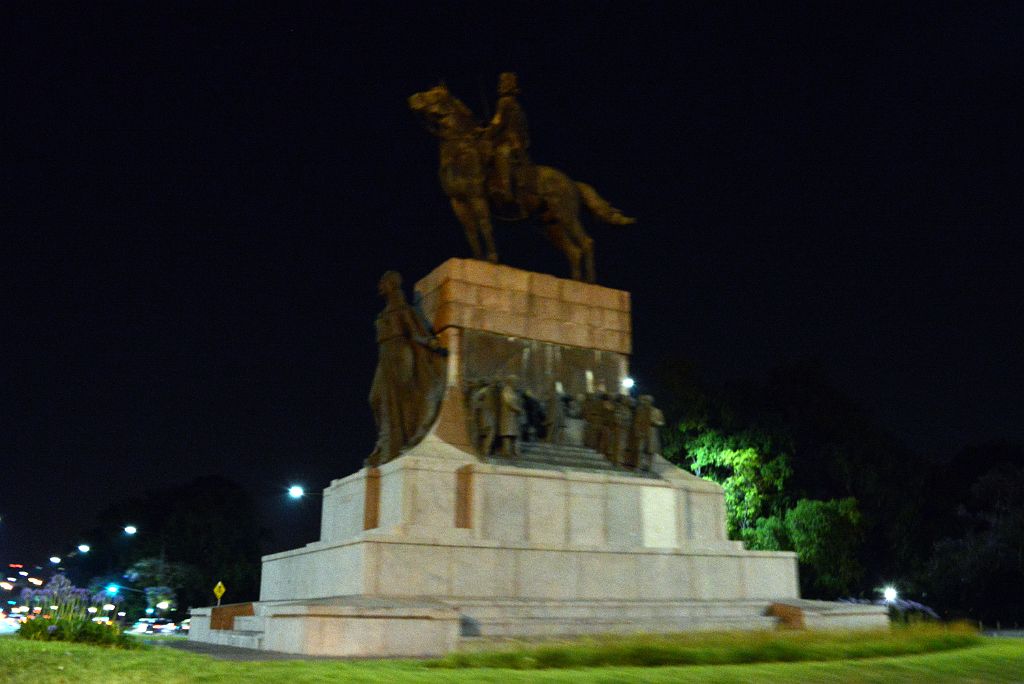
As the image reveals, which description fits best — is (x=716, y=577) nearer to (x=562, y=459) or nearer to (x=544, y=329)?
(x=562, y=459)

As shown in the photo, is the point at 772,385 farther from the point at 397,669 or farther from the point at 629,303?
the point at 397,669

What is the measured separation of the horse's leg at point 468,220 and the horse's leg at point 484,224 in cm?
11

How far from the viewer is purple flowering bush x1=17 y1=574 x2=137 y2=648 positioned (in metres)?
12.3

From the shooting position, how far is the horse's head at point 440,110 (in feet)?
69.4

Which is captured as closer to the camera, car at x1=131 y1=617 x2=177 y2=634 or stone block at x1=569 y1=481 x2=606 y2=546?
stone block at x1=569 y1=481 x2=606 y2=546

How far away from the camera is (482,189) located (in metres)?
21.3

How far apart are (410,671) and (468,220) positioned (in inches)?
521

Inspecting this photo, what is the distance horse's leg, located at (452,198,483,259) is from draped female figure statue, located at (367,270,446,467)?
7.21ft

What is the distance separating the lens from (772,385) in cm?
4350

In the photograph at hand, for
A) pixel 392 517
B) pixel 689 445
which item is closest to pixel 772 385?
pixel 689 445

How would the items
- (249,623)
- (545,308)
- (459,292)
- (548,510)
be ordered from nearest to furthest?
(249,623) < (548,510) < (459,292) < (545,308)

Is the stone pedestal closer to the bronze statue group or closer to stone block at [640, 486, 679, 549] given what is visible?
stone block at [640, 486, 679, 549]

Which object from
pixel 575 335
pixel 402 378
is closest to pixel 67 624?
pixel 402 378

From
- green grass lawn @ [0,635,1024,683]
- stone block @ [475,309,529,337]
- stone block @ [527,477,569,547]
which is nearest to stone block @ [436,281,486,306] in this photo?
stone block @ [475,309,529,337]
